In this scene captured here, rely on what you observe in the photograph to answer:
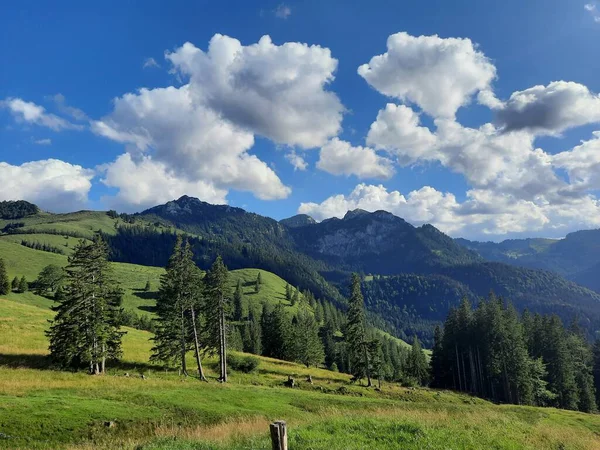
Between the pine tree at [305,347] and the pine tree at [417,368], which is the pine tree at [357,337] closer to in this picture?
the pine tree at [305,347]

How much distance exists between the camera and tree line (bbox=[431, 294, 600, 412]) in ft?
242

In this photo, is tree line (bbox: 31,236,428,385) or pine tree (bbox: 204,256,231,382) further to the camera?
pine tree (bbox: 204,256,231,382)

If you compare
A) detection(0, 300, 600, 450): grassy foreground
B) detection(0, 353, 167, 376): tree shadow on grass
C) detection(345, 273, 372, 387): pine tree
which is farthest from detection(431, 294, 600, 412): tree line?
detection(0, 353, 167, 376): tree shadow on grass

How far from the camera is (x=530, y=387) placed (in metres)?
71.6

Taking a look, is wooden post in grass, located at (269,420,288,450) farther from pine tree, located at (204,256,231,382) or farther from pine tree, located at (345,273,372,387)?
pine tree, located at (345,273,372,387)

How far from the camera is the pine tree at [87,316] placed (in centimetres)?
A: 4231

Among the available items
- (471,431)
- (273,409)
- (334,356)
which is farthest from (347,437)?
(334,356)

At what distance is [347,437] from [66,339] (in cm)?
4060

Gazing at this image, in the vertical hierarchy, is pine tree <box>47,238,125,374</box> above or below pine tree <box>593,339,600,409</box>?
above

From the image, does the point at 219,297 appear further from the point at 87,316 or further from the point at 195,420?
the point at 195,420

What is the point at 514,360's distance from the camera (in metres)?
72.8

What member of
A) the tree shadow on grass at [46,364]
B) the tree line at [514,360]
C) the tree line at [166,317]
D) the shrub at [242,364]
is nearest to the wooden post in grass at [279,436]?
the tree line at [166,317]

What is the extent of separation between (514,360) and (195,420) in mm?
70308

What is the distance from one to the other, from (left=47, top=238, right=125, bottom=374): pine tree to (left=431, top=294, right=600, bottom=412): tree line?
72.0 m
